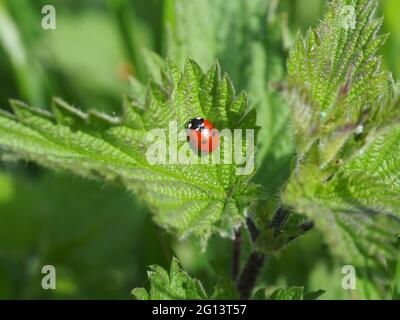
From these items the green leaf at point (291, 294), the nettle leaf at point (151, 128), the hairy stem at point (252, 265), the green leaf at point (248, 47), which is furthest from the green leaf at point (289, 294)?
the green leaf at point (248, 47)

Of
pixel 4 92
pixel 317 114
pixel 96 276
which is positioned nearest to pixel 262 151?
pixel 317 114

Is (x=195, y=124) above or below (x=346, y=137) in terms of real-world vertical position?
above

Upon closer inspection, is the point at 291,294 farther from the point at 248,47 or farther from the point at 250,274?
the point at 248,47

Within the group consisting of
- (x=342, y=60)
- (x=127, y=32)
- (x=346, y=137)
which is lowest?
(x=346, y=137)

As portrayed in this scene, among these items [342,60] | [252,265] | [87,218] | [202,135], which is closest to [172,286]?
[252,265]

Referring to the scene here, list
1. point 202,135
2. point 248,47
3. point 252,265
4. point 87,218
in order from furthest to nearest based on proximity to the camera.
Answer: point 87,218
point 248,47
point 252,265
point 202,135

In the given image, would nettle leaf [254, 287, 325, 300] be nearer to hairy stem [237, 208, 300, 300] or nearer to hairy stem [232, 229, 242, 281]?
hairy stem [237, 208, 300, 300]

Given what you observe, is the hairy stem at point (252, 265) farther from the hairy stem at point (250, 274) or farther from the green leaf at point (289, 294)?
the green leaf at point (289, 294)
